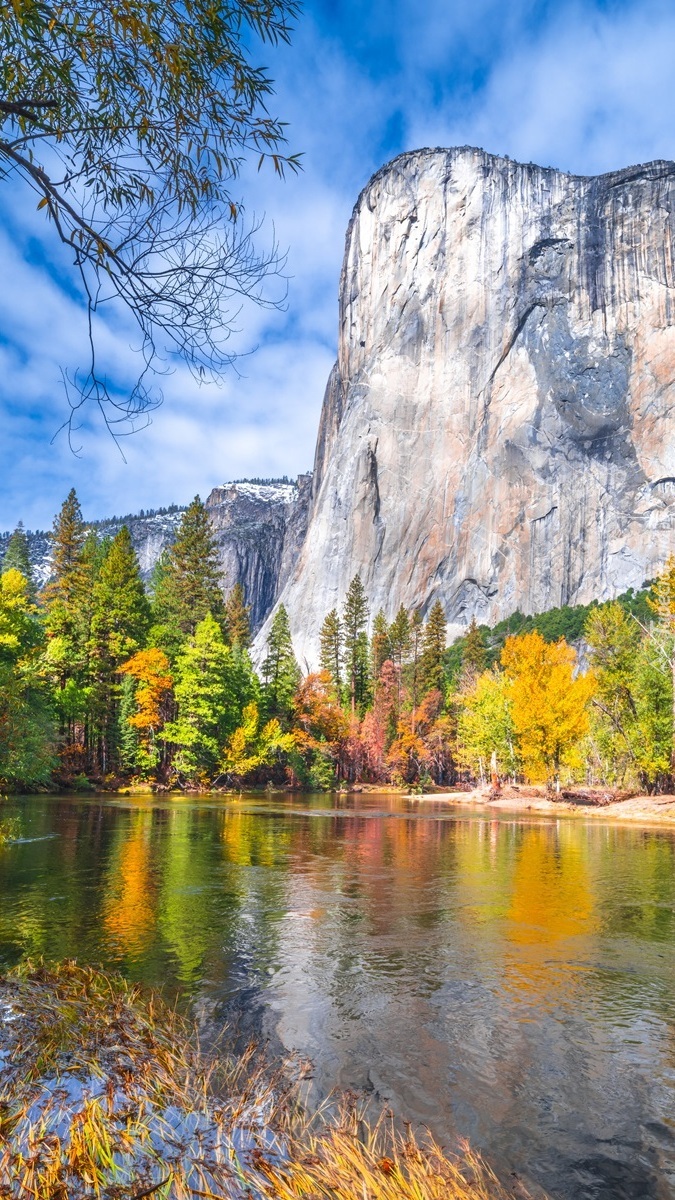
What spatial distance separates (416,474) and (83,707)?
87892mm

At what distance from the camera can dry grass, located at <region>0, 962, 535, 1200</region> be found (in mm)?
3506

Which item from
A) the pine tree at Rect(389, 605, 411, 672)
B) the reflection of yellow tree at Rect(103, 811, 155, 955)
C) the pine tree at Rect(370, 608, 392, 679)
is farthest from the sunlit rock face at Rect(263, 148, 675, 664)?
the reflection of yellow tree at Rect(103, 811, 155, 955)

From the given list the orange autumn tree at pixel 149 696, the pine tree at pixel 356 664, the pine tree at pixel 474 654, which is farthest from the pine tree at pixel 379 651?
the orange autumn tree at pixel 149 696

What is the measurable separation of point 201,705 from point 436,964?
4070 centimetres

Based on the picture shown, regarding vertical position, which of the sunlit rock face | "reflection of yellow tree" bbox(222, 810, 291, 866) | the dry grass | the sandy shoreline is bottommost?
the sandy shoreline

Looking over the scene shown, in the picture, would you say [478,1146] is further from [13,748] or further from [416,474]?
[416,474]

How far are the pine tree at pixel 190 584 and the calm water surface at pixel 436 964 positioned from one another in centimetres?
4017

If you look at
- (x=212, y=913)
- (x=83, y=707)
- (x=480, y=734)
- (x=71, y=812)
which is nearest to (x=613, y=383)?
(x=480, y=734)

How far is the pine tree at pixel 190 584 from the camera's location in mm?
60219

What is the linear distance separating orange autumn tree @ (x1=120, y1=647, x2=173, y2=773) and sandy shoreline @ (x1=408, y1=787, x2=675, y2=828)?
18688mm

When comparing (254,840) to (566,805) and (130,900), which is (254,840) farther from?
(566,805)

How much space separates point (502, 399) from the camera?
119m

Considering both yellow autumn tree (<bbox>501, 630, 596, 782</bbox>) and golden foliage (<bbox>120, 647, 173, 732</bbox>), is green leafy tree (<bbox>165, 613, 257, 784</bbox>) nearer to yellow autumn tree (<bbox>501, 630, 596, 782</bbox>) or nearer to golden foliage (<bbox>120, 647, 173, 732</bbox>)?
golden foliage (<bbox>120, 647, 173, 732</bbox>)

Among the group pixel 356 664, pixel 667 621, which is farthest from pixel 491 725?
pixel 356 664
